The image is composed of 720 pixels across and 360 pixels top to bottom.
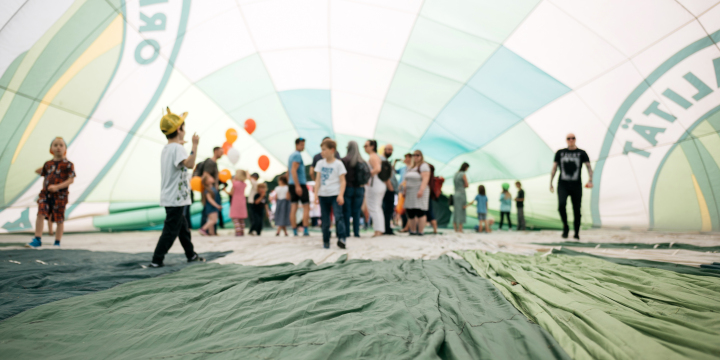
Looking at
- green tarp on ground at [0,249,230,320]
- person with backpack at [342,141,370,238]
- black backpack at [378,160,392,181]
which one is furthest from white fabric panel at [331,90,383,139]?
green tarp on ground at [0,249,230,320]

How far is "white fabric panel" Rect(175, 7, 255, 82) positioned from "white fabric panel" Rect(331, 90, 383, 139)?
2.69m

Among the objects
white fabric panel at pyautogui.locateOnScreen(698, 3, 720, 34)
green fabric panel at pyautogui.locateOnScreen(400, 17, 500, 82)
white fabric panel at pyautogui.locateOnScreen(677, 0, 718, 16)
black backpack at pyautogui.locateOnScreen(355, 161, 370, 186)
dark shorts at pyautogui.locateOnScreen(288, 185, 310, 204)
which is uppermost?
green fabric panel at pyautogui.locateOnScreen(400, 17, 500, 82)

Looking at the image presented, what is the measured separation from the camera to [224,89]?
341 inches

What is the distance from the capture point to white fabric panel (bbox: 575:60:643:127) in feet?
18.6

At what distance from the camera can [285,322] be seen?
1.56 m

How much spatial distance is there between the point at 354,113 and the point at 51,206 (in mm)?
7086

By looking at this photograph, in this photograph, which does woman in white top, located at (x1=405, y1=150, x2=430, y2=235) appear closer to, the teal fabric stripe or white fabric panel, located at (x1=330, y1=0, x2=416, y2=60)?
white fabric panel, located at (x1=330, y1=0, x2=416, y2=60)

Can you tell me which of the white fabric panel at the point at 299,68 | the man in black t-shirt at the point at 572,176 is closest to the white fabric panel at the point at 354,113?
the white fabric panel at the point at 299,68

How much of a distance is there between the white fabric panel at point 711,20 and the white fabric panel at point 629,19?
0.15 meters

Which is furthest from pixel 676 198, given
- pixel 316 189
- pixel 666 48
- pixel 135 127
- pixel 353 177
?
pixel 135 127

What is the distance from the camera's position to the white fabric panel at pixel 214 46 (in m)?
6.91

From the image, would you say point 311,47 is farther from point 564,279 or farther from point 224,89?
point 564,279

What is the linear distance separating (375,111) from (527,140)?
3.96m

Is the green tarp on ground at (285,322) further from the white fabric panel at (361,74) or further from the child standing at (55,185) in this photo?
the white fabric panel at (361,74)
